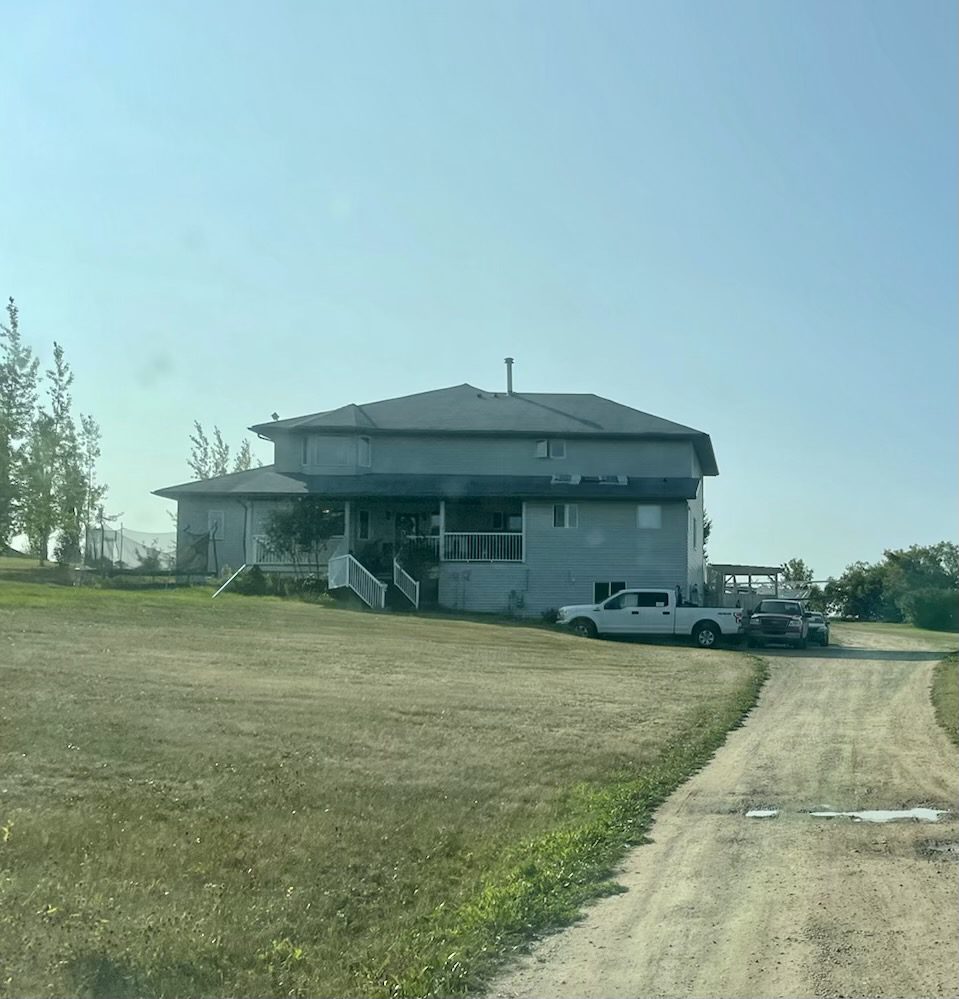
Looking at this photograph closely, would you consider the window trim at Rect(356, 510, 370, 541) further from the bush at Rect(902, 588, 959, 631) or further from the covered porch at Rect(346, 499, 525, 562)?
the bush at Rect(902, 588, 959, 631)

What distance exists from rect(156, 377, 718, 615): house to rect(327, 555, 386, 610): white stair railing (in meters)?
0.04

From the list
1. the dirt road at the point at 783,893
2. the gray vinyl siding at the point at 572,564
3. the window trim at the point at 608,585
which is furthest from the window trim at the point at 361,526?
the dirt road at the point at 783,893

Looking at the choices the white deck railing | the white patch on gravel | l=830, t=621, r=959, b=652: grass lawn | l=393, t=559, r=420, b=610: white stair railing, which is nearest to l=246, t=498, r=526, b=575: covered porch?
the white deck railing

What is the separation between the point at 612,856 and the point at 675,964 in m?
2.71

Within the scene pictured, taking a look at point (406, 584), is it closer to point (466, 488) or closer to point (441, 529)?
point (441, 529)

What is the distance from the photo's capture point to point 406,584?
130ft

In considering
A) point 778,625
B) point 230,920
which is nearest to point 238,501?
point 778,625

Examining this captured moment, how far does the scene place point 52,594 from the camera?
1216 inches

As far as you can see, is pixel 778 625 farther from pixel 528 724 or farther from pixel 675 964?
pixel 675 964

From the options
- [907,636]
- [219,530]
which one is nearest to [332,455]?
[219,530]

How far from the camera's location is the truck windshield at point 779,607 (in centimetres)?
3500

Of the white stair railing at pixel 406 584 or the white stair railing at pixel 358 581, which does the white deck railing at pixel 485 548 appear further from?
the white stair railing at pixel 358 581

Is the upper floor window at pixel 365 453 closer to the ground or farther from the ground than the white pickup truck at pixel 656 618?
farther from the ground

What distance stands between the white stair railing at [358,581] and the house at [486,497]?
0.04 meters
